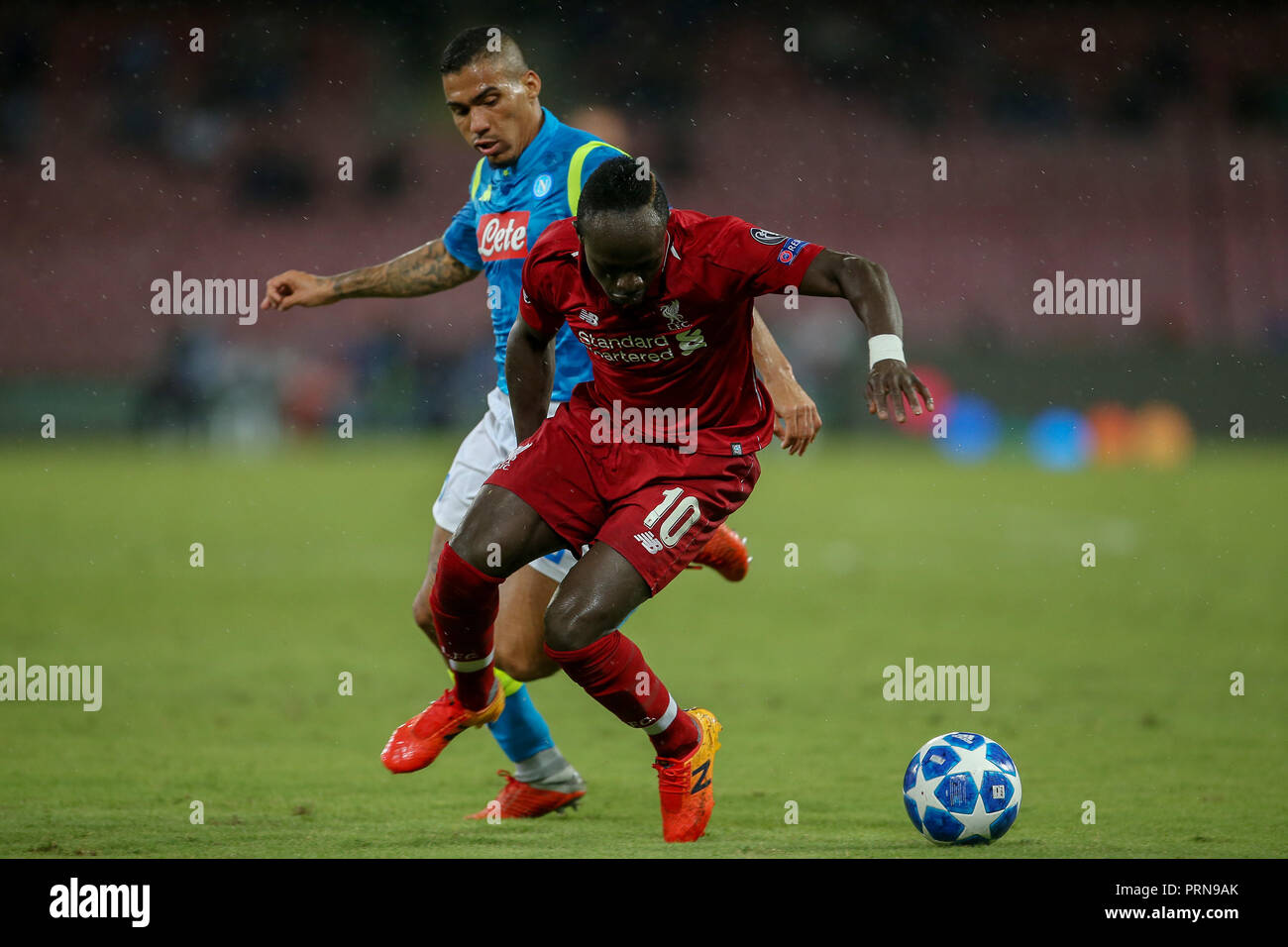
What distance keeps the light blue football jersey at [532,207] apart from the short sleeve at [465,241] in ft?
0.42

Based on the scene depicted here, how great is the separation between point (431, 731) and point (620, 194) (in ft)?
6.50

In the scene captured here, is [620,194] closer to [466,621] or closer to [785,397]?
[785,397]

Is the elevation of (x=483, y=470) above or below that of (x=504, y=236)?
below

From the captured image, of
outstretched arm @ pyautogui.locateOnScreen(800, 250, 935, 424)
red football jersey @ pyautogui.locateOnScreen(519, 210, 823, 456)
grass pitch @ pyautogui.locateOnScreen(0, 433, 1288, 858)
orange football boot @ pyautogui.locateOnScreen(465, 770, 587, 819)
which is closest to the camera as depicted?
outstretched arm @ pyautogui.locateOnScreen(800, 250, 935, 424)

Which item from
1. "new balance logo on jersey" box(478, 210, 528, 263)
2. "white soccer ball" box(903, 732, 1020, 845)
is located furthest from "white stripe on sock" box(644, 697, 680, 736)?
"new balance logo on jersey" box(478, 210, 528, 263)

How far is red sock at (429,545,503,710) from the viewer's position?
4805mm

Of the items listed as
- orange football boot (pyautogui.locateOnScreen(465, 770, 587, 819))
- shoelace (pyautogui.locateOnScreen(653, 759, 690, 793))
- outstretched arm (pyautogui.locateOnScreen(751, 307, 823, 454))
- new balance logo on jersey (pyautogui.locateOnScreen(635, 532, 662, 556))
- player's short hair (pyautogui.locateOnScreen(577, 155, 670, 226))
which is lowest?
orange football boot (pyautogui.locateOnScreen(465, 770, 587, 819))

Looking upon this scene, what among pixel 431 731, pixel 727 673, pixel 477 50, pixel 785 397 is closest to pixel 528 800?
pixel 431 731

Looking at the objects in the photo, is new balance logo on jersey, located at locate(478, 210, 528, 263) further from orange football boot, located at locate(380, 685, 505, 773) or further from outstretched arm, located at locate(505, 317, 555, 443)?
orange football boot, located at locate(380, 685, 505, 773)

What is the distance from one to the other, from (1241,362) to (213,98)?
19.7 metres

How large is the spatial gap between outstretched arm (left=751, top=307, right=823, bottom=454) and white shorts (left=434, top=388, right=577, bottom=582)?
884mm

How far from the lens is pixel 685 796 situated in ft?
16.0

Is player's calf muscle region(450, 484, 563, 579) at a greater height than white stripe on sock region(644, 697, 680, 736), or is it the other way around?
player's calf muscle region(450, 484, 563, 579)

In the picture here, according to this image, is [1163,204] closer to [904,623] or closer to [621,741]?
[904,623]
